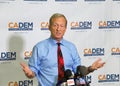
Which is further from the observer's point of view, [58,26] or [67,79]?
[58,26]

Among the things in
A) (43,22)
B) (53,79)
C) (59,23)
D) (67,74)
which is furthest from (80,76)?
(43,22)

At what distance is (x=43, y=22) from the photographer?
278 centimetres

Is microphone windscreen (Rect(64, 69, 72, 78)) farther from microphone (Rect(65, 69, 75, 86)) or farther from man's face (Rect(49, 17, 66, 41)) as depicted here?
man's face (Rect(49, 17, 66, 41))

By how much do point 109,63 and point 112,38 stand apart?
0.25 meters

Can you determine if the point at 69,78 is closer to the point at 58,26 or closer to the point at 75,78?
the point at 75,78

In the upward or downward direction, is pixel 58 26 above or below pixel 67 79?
above

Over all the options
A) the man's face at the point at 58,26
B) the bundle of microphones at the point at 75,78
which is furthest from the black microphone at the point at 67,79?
the man's face at the point at 58,26

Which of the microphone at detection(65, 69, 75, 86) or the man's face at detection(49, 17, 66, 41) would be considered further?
the man's face at detection(49, 17, 66, 41)

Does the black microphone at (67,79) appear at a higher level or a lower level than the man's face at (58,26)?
lower

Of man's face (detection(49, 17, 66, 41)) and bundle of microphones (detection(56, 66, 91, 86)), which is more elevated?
man's face (detection(49, 17, 66, 41))

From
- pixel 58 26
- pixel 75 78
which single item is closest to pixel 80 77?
pixel 75 78

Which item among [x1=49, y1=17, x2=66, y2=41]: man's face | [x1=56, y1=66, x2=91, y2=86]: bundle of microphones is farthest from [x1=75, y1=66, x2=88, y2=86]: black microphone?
[x1=49, y1=17, x2=66, y2=41]: man's face

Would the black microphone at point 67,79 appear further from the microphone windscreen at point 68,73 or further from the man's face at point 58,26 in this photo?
the man's face at point 58,26

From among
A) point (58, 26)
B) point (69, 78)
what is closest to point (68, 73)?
point (69, 78)
